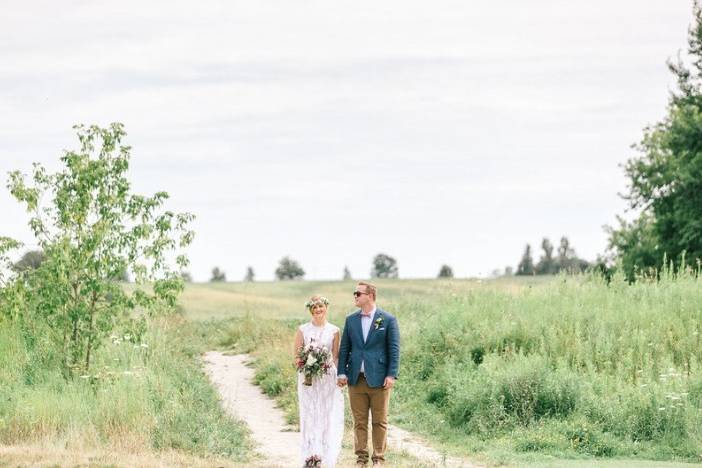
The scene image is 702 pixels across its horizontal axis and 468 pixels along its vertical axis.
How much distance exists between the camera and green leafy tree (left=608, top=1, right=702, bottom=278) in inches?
1291

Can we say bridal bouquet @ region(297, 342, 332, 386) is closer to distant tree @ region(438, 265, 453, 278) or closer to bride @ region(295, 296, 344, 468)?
bride @ region(295, 296, 344, 468)

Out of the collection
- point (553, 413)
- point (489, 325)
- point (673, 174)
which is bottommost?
point (553, 413)

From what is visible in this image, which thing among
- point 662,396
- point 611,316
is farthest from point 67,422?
point 611,316

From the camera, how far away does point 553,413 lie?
1552cm

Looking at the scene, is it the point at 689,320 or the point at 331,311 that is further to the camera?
the point at 331,311

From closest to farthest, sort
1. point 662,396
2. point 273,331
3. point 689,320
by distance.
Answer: point 662,396 → point 689,320 → point 273,331

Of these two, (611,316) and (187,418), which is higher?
(611,316)

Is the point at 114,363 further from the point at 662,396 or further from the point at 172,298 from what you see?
the point at 662,396

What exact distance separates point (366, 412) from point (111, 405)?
4.64 metres

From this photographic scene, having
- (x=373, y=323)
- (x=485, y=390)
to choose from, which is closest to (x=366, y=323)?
(x=373, y=323)

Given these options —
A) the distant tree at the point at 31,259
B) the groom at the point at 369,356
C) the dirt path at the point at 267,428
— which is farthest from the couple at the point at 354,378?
the distant tree at the point at 31,259

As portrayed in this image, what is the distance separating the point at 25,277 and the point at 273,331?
41.8 feet

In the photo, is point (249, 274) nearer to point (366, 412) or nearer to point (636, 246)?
point (636, 246)

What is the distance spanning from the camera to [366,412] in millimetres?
11734
